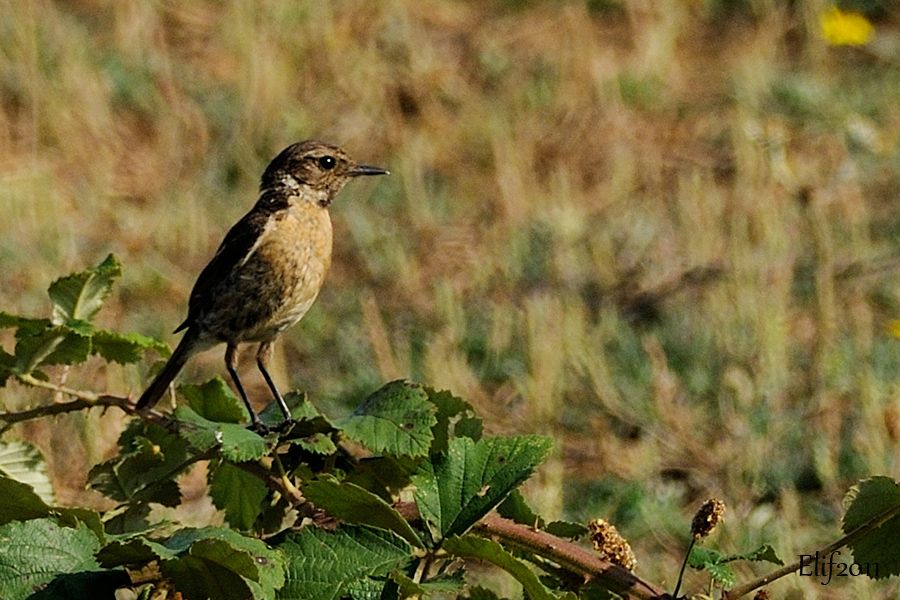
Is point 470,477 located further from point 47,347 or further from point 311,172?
point 311,172

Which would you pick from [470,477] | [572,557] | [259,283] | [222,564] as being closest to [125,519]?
[222,564]

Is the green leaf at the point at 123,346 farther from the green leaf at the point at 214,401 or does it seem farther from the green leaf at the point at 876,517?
the green leaf at the point at 876,517

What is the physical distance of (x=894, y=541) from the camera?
9.69ft

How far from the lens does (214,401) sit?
3525 mm

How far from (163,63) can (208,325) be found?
602 cm

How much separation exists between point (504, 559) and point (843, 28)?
7.80 m

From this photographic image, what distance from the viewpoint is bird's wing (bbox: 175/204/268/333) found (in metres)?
5.23

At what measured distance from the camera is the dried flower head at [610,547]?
299 cm

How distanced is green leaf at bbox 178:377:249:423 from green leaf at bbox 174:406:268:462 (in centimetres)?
20

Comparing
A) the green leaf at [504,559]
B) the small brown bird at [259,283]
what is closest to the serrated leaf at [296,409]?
the green leaf at [504,559]

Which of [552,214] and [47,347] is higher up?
[552,214]

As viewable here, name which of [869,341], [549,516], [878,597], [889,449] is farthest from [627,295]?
[878,597]

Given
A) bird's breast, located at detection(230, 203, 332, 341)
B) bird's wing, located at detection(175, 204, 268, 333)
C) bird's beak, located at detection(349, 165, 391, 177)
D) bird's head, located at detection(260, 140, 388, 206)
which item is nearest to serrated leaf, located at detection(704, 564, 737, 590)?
bird's breast, located at detection(230, 203, 332, 341)

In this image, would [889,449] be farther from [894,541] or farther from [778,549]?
[894,541]
